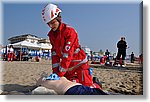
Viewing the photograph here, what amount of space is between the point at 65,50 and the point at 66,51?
12 mm

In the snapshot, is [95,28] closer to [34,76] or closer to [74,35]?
[74,35]

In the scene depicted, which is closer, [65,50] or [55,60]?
[65,50]

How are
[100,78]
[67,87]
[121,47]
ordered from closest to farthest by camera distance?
1. [67,87]
2. [121,47]
3. [100,78]

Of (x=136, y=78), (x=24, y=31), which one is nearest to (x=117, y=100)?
(x=136, y=78)

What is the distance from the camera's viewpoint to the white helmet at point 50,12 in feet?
8.15

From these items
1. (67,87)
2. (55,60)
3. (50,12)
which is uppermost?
(50,12)

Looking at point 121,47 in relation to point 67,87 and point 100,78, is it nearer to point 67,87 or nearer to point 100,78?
point 100,78

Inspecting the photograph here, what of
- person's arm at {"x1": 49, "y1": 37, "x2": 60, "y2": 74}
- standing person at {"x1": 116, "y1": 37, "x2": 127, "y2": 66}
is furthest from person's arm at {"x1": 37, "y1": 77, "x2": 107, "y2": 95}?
standing person at {"x1": 116, "y1": 37, "x2": 127, "y2": 66}

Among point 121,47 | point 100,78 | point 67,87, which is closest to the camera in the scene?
point 67,87

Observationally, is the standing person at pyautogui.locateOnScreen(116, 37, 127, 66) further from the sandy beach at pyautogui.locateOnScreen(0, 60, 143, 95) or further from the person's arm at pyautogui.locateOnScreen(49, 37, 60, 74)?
the person's arm at pyautogui.locateOnScreen(49, 37, 60, 74)

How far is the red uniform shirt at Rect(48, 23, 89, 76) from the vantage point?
7.98ft

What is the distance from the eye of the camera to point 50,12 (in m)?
2.48

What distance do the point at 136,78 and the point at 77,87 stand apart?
619 millimetres

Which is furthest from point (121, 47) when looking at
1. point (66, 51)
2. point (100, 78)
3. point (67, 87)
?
point (67, 87)
